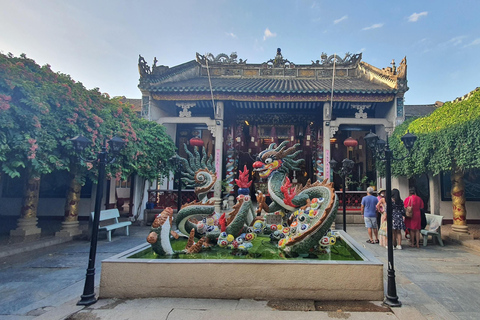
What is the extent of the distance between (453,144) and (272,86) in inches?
285

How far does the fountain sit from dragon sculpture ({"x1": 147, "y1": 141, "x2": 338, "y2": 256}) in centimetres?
2

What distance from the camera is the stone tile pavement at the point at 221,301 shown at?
293 cm

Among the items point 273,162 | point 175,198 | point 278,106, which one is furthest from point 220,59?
point 273,162

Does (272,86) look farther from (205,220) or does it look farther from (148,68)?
(205,220)

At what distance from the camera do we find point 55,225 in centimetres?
931

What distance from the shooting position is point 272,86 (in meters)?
11.3

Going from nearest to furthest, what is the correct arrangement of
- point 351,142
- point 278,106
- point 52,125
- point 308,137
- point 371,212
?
point 52,125 < point 371,212 < point 351,142 < point 278,106 < point 308,137

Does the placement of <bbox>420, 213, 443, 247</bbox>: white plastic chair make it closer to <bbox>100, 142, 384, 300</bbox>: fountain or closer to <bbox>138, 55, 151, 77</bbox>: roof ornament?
<bbox>100, 142, 384, 300</bbox>: fountain

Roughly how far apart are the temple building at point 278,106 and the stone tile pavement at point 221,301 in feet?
18.1

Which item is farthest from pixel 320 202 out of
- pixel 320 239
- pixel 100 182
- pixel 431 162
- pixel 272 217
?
pixel 431 162

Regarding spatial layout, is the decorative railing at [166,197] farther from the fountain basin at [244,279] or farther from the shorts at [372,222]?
the fountain basin at [244,279]

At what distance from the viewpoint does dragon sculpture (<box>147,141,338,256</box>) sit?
3887 millimetres

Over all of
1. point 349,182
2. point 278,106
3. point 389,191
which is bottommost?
point 389,191

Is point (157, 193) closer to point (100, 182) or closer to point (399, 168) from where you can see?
point (100, 182)
